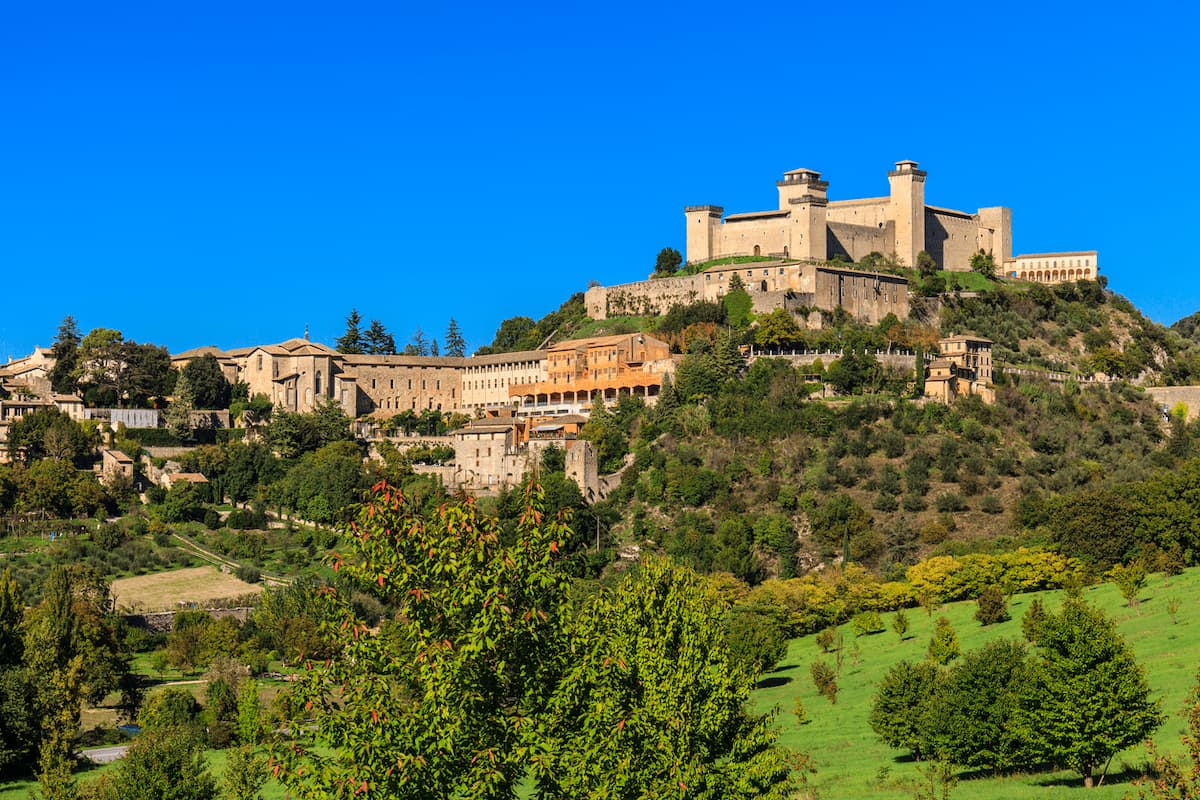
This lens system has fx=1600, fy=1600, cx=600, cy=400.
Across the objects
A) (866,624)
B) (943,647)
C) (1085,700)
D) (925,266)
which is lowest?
(866,624)

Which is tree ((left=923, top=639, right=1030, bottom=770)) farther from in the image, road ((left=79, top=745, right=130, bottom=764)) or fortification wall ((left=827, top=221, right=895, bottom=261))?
fortification wall ((left=827, top=221, right=895, bottom=261))

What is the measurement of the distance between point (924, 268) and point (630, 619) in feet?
251

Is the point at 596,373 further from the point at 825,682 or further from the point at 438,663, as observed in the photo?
the point at 438,663

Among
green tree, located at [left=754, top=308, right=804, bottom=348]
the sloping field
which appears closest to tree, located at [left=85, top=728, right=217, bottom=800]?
the sloping field

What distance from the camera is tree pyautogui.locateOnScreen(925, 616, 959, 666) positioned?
41094 millimetres

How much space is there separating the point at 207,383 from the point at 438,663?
2970 inches

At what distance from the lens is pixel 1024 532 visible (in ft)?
207

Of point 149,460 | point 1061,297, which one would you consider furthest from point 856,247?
point 149,460

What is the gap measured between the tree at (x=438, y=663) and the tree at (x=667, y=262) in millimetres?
83141

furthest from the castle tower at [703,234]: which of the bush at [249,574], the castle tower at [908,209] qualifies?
the bush at [249,574]

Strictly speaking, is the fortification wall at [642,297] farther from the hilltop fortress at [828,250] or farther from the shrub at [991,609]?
the shrub at [991,609]

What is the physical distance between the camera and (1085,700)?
27.9 m

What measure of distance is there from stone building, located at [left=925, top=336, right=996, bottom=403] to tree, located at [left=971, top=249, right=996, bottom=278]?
1979 cm

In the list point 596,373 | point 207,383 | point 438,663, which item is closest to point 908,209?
point 596,373
